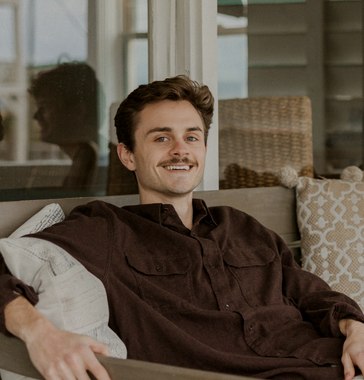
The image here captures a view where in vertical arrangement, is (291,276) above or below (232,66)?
below

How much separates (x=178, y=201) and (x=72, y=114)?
2.38 ft

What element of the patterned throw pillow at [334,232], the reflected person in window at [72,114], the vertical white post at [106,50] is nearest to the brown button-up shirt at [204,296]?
the patterned throw pillow at [334,232]

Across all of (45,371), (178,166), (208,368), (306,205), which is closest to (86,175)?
(178,166)

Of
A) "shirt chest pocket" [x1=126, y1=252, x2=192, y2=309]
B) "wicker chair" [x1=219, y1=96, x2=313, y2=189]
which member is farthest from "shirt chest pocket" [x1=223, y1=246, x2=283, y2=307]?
"wicker chair" [x1=219, y1=96, x2=313, y2=189]

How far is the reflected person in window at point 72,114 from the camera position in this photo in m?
2.01

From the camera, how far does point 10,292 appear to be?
103 centimetres

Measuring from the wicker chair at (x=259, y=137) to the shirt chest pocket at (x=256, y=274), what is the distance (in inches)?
42.8

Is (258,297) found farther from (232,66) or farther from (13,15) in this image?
(232,66)

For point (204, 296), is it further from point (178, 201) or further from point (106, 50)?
point (106, 50)

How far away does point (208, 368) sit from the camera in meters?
1.27

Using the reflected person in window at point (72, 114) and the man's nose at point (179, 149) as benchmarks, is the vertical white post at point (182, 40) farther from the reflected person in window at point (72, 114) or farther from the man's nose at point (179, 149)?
the man's nose at point (179, 149)

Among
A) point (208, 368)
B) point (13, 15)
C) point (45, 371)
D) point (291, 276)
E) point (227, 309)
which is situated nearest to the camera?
point (45, 371)

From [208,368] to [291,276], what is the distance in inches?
19.3

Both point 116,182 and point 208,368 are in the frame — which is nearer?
point 208,368
